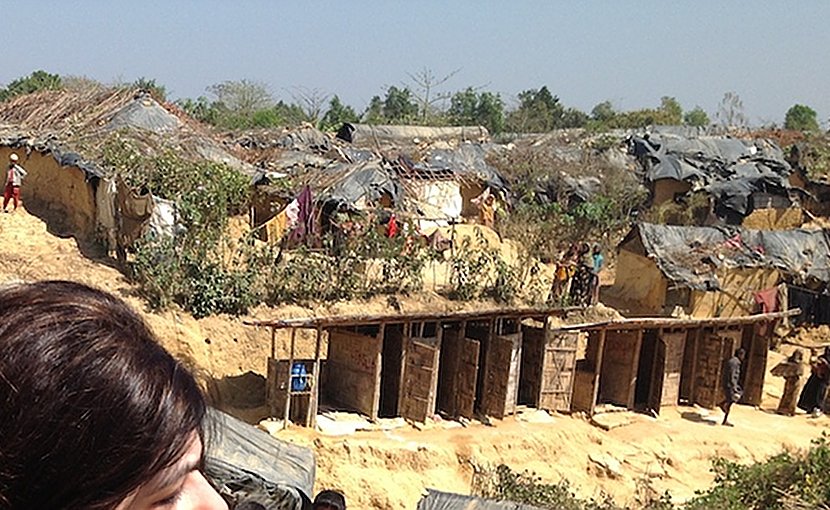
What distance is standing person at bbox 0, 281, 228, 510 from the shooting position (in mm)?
837

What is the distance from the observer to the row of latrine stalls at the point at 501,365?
1266 cm

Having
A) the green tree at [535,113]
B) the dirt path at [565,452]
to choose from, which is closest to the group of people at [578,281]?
the dirt path at [565,452]

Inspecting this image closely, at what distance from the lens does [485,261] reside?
17781 millimetres

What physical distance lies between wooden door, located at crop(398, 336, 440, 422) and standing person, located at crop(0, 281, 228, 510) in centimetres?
1207

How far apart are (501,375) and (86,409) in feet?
43.0

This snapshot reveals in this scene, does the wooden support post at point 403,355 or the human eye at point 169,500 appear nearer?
the human eye at point 169,500

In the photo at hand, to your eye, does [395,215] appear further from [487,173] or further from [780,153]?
[780,153]

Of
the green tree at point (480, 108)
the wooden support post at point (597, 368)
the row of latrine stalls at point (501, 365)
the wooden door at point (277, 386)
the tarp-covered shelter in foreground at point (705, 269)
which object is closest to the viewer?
the wooden door at point (277, 386)

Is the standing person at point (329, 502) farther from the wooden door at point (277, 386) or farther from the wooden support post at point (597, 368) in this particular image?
the wooden support post at point (597, 368)

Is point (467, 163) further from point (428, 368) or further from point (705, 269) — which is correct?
point (428, 368)

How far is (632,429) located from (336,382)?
4574 millimetres

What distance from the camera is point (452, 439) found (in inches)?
493

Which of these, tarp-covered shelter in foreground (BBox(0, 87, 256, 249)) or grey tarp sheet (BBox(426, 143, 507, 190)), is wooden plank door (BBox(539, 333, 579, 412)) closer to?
tarp-covered shelter in foreground (BBox(0, 87, 256, 249))

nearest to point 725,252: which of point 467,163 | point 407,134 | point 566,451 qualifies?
point 467,163
